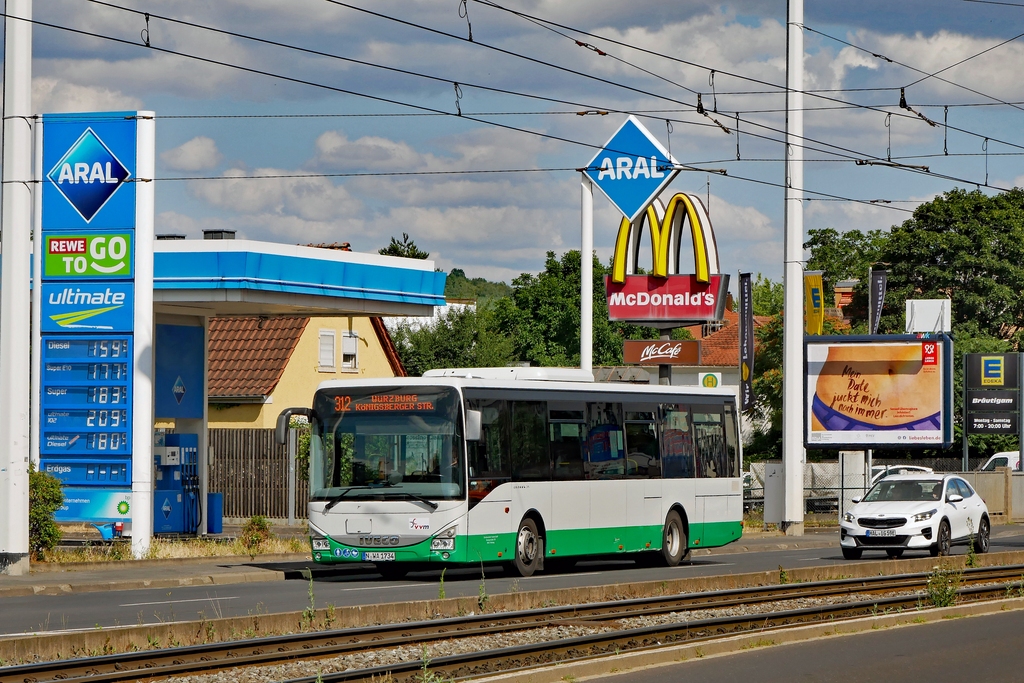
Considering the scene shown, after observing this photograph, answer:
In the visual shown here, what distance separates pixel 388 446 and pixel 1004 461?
138ft

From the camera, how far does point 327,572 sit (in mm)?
23578

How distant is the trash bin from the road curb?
15312mm

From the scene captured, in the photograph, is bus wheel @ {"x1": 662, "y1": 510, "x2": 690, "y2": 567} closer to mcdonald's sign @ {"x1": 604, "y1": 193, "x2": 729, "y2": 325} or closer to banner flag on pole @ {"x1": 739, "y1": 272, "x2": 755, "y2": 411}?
mcdonald's sign @ {"x1": 604, "y1": 193, "x2": 729, "y2": 325}

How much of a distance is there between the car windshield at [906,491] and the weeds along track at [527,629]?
26.9 feet

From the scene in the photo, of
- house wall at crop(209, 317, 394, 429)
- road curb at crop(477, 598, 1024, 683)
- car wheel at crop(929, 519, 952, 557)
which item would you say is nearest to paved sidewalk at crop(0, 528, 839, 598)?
road curb at crop(477, 598, 1024, 683)

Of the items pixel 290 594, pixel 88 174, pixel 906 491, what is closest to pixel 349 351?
pixel 906 491

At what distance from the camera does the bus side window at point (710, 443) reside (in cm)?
2553

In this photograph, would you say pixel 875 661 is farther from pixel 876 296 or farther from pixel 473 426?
pixel 876 296

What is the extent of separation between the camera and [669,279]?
37.0 meters

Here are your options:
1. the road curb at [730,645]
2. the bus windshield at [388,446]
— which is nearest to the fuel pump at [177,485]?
the bus windshield at [388,446]

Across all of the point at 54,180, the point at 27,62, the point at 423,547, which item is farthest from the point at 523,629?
the point at 54,180

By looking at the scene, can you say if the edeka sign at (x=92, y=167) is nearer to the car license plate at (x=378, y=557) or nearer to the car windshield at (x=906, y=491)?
the car license plate at (x=378, y=557)

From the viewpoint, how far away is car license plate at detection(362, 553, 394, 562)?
816 inches

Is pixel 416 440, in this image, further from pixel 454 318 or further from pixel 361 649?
pixel 454 318
